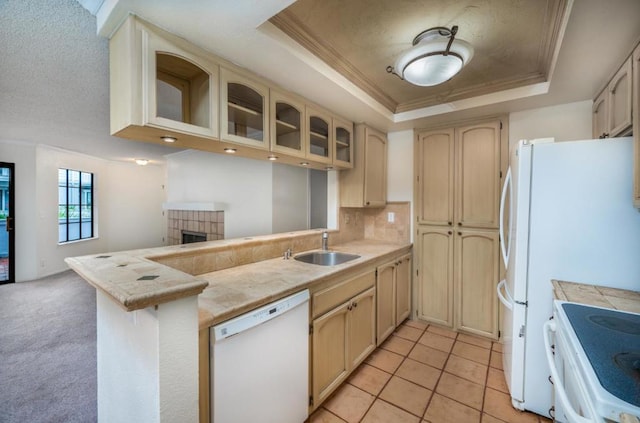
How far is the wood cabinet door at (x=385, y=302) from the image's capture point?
231 centimetres

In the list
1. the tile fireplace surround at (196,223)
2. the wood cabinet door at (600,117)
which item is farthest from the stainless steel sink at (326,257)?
the tile fireplace surround at (196,223)

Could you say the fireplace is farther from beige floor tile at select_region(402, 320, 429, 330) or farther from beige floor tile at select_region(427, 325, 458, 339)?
beige floor tile at select_region(427, 325, 458, 339)

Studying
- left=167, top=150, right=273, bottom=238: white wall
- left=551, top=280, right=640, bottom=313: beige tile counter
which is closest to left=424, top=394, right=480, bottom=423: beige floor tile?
left=551, top=280, right=640, bottom=313: beige tile counter

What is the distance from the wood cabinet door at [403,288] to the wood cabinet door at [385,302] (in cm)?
11

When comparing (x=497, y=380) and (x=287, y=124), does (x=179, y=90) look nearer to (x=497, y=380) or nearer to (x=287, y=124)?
(x=287, y=124)

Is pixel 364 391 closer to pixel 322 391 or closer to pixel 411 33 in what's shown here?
pixel 322 391

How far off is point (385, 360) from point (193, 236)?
13.2ft

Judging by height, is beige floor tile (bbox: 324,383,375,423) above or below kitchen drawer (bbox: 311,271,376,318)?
below

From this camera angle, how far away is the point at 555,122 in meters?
2.26

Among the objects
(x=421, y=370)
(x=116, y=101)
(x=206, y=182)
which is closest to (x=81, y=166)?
(x=206, y=182)

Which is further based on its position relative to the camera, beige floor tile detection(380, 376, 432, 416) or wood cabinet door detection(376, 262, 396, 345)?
wood cabinet door detection(376, 262, 396, 345)

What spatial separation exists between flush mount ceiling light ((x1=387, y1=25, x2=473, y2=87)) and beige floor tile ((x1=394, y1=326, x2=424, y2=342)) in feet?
7.50

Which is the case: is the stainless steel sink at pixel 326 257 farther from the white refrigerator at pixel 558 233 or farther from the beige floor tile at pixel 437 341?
the white refrigerator at pixel 558 233

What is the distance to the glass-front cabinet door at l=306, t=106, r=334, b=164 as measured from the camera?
7.13 feet
